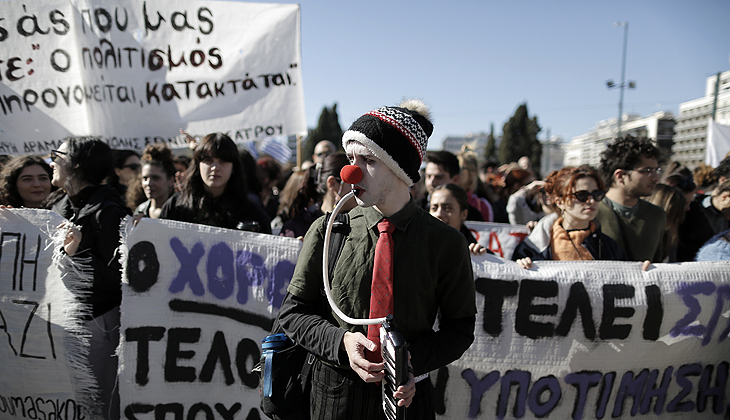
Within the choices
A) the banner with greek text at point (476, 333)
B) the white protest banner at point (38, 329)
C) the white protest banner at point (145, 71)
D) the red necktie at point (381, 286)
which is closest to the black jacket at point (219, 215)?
the banner with greek text at point (476, 333)

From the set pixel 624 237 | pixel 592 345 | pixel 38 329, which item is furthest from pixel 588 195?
pixel 38 329

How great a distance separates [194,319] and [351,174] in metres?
1.75

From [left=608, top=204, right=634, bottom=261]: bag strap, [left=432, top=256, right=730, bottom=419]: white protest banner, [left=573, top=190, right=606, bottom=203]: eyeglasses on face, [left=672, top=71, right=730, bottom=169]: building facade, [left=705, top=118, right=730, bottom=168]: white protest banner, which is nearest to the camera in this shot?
[left=432, top=256, right=730, bottom=419]: white protest banner

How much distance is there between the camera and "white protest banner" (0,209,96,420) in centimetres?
263

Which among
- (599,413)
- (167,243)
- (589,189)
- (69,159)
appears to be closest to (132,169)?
(69,159)

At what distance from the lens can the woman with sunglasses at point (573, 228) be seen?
272 cm

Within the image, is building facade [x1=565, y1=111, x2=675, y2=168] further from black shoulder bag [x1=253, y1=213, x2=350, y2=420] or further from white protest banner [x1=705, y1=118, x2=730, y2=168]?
black shoulder bag [x1=253, y1=213, x2=350, y2=420]

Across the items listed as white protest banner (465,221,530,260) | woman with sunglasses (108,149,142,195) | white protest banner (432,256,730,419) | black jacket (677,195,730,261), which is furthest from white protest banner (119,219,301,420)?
black jacket (677,195,730,261)

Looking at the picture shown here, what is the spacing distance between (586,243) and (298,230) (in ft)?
6.30

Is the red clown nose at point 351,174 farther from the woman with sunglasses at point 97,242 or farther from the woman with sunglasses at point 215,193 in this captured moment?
the woman with sunglasses at point 97,242

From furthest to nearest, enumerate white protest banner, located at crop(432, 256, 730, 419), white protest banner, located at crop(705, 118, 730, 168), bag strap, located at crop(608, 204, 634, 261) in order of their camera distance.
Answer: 1. white protest banner, located at crop(705, 118, 730, 168)
2. bag strap, located at crop(608, 204, 634, 261)
3. white protest banner, located at crop(432, 256, 730, 419)

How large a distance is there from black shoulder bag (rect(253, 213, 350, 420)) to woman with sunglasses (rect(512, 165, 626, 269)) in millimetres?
1480

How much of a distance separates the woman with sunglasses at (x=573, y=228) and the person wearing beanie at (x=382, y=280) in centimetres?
128

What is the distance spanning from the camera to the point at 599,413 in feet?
8.44
